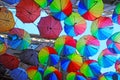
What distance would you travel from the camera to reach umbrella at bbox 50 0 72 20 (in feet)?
22.3

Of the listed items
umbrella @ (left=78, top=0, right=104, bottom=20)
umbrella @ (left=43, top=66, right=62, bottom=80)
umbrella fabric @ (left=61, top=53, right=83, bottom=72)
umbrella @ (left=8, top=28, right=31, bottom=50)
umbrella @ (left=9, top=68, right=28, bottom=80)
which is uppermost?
umbrella @ (left=78, top=0, right=104, bottom=20)

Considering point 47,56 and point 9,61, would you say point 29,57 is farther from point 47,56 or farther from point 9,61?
point 47,56

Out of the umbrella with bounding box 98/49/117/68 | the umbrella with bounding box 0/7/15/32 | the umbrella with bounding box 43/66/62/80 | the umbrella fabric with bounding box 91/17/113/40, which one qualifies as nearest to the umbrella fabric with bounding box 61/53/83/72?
the umbrella with bounding box 43/66/62/80

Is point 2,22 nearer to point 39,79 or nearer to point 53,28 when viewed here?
point 53,28

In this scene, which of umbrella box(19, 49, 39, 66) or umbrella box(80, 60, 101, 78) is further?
umbrella box(19, 49, 39, 66)

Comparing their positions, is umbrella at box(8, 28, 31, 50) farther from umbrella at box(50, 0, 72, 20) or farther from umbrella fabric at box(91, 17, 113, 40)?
umbrella fabric at box(91, 17, 113, 40)

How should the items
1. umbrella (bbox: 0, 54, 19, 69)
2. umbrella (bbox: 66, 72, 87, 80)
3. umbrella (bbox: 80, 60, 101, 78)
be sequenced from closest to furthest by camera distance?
umbrella (bbox: 80, 60, 101, 78)
umbrella (bbox: 66, 72, 87, 80)
umbrella (bbox: 0, 54, 19, 69)

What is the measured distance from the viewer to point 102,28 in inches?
279

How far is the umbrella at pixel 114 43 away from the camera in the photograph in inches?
284

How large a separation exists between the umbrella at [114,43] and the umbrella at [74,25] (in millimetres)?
851

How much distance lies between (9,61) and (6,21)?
1528mm

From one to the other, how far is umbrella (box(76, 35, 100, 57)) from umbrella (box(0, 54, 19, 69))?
218 cm

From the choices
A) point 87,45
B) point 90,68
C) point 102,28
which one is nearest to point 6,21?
point 87,45

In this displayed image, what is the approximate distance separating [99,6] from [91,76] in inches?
90.2
